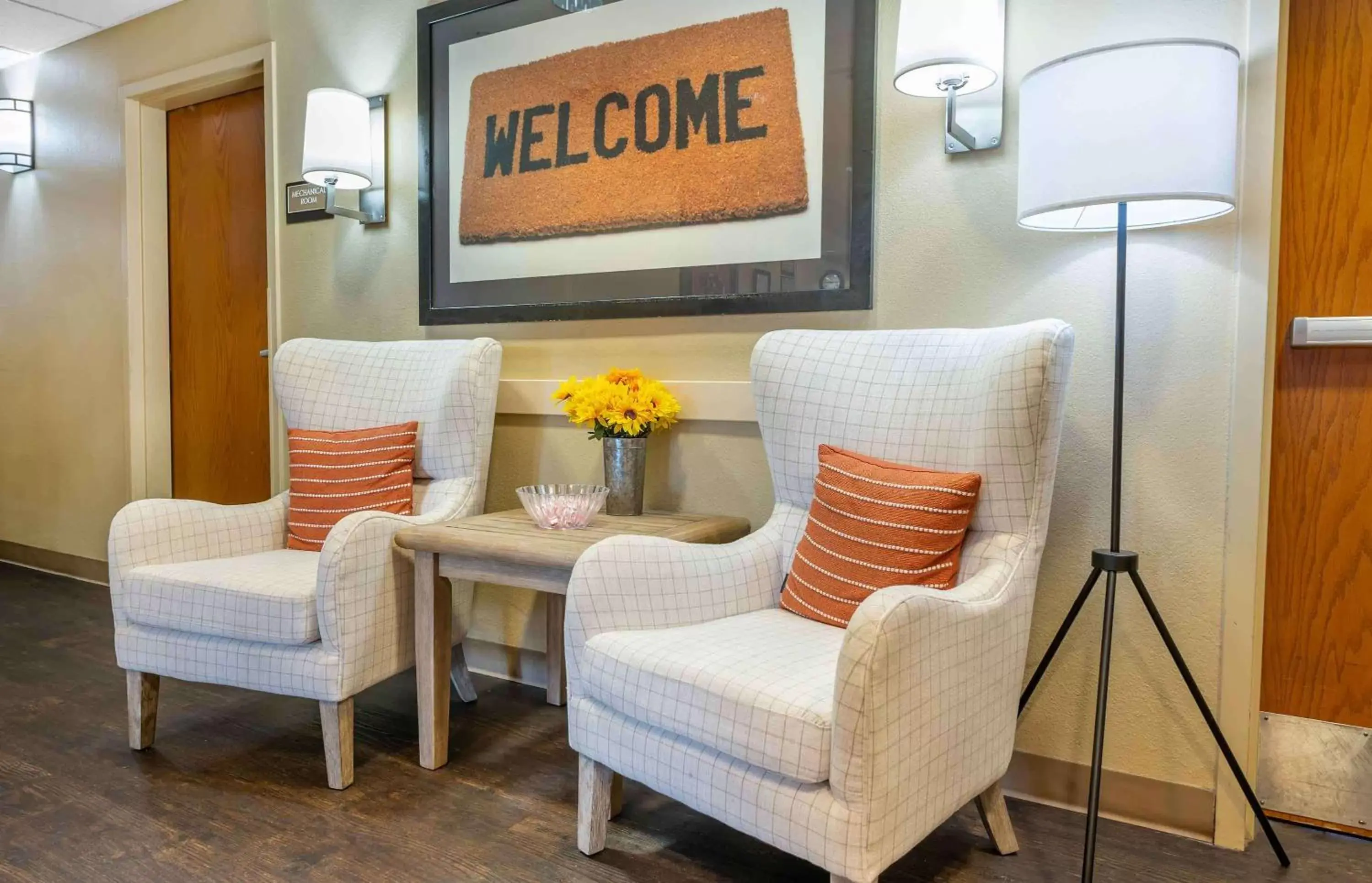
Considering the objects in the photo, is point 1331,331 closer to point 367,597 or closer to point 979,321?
point 979,321

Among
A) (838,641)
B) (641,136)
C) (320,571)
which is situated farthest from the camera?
(641,136)

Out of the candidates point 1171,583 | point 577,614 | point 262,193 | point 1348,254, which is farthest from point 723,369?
point 262,193

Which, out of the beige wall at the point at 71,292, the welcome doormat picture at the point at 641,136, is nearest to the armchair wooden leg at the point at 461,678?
the welcome doormat picture at the point at 641,136

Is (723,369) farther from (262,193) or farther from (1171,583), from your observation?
(262,193)

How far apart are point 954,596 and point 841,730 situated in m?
0.33

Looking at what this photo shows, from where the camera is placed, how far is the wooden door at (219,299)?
11.3 ft

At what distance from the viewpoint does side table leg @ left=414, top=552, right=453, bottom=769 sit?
6.54 ft

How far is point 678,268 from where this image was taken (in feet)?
7.59

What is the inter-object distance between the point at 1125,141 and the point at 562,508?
1.28 metres

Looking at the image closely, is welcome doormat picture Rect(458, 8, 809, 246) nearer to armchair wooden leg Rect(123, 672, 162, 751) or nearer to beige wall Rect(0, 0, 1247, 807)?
beige wall Rect(0, 0, 1247, 807)

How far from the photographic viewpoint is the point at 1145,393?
1.79 m

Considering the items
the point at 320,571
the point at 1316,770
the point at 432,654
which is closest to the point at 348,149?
the point at 320,571

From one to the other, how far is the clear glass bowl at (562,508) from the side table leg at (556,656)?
0.41 m

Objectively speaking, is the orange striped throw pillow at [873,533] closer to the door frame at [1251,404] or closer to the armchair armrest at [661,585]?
the armchair armrest at [661,585]
